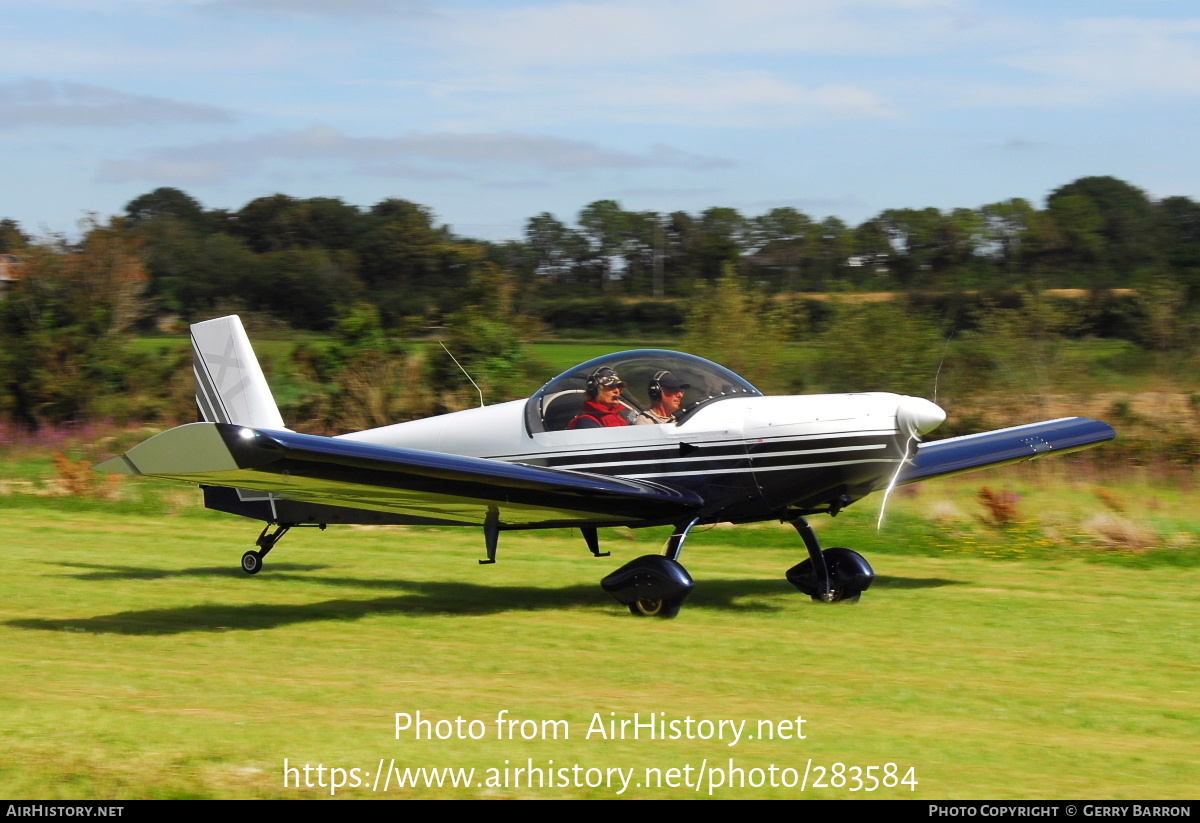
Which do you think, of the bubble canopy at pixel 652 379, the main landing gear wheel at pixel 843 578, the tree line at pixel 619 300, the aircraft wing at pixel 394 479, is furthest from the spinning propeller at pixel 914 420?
the tree line at pixel 619 300

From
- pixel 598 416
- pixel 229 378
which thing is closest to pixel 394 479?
pixel 598 416

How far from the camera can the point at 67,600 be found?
8.79 metres

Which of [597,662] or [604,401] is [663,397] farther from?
[597,662]

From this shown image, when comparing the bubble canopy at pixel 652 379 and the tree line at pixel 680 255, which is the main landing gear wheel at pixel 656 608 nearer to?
the bubble canopy at pixel 652 379

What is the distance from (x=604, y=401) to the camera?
8359 mm

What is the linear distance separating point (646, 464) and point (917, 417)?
191 cm

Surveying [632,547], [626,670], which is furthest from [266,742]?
[632,547]

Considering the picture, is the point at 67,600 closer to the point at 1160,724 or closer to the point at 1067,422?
the point at 1160,724

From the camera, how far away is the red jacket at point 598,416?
834 cm

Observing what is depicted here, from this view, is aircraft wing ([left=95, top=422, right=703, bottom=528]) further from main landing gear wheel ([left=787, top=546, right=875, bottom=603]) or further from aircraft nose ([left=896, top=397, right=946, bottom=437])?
aircraft nose ([left=896, top=397, right=946, bottom=437])

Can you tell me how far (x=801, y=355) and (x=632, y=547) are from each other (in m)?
10.7

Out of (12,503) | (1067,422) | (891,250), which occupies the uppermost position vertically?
(891,250)

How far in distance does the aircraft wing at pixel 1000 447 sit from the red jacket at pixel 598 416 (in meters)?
2.28

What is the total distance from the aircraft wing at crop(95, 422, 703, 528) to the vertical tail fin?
200 centimetres
